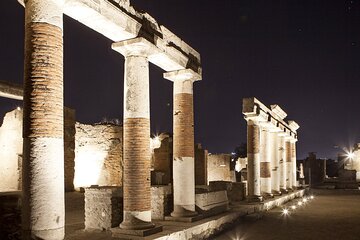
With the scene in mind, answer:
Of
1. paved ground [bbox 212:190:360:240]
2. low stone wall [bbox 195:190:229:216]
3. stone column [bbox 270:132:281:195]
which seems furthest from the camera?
stone column [bbox 270:132:281:195]

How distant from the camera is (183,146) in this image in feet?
38.4

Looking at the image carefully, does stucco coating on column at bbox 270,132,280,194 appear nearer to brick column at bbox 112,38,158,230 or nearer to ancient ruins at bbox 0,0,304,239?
ancient ruins at bbox 0,0,304,239

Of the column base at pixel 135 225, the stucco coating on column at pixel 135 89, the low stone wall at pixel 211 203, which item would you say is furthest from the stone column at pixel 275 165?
the stucco coating on column at pixel 135 89

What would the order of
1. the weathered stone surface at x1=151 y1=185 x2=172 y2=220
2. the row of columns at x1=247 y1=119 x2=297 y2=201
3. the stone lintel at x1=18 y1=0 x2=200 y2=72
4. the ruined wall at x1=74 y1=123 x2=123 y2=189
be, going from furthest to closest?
1. the ruined wall at x1=74 y1=123 x2=123 y2=189
2. the row of columns at x1=247 y1=119 x2=297 y2=201
3. the weathered stone surface at x1=151 y1=185 x2=172 y2=220
4. the stone lintel at x1=18 y1=0 x2=200 y2=72

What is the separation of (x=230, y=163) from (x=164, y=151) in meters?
10.2

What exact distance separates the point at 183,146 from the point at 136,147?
2.79m

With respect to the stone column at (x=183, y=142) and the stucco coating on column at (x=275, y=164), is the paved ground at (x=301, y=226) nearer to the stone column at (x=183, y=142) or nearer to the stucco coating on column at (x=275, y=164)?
the stone column at (x=183, y=142)

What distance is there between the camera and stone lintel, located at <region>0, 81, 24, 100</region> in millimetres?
16391

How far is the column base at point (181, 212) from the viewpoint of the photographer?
11.3m

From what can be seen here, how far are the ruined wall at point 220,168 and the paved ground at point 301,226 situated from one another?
15401mm

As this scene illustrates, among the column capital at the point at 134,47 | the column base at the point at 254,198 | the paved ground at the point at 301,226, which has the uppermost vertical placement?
the column capital at the point at 134,47

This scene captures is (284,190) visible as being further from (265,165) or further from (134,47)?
(134,47)

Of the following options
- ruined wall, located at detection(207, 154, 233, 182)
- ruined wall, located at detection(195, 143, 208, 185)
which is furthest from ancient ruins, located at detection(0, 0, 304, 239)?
ruined wall, located at detection(207, 154, 233, 182)

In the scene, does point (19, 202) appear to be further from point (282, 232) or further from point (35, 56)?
point (282, 232)
